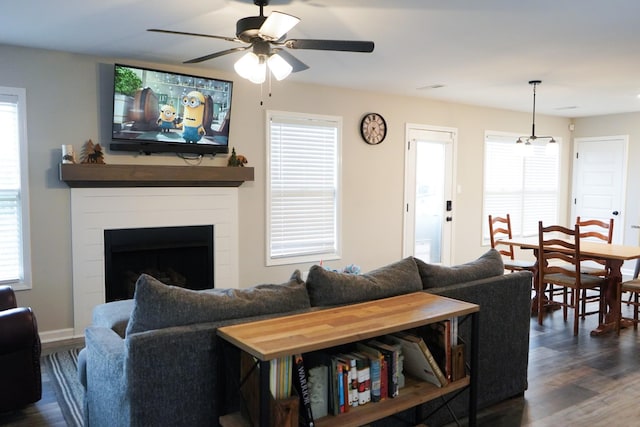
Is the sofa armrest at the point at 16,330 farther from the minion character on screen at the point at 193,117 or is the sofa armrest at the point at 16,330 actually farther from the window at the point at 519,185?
the window at the point at 519,185

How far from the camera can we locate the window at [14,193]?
388 centimetres

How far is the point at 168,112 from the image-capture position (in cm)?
432

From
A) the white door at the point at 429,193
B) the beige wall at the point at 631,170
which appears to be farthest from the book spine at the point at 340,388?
the beige wall at the point at 631,170

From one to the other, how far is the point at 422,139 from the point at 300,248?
2247 millimetres

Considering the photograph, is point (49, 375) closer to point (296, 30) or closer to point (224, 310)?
point (224, 310)

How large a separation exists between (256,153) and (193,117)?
2.61 feet

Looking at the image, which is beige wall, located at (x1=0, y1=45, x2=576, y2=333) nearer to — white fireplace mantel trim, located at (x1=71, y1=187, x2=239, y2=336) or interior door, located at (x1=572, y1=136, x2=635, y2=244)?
white fireplace mantel trim, located at (x1=71, y1=187, x2=239, y2=336)

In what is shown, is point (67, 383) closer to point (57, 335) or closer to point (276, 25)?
point (57, 335)

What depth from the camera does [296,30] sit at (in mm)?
3436

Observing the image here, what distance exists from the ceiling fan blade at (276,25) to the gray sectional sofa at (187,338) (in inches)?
48.3

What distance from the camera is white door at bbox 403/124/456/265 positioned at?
6238mm

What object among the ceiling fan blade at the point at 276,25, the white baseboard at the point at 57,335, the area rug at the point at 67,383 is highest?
the ceiling fan blade at the point at 276,25

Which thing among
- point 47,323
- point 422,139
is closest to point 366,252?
point 422,139

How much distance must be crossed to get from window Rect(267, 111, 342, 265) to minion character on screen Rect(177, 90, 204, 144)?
80 centimetres
